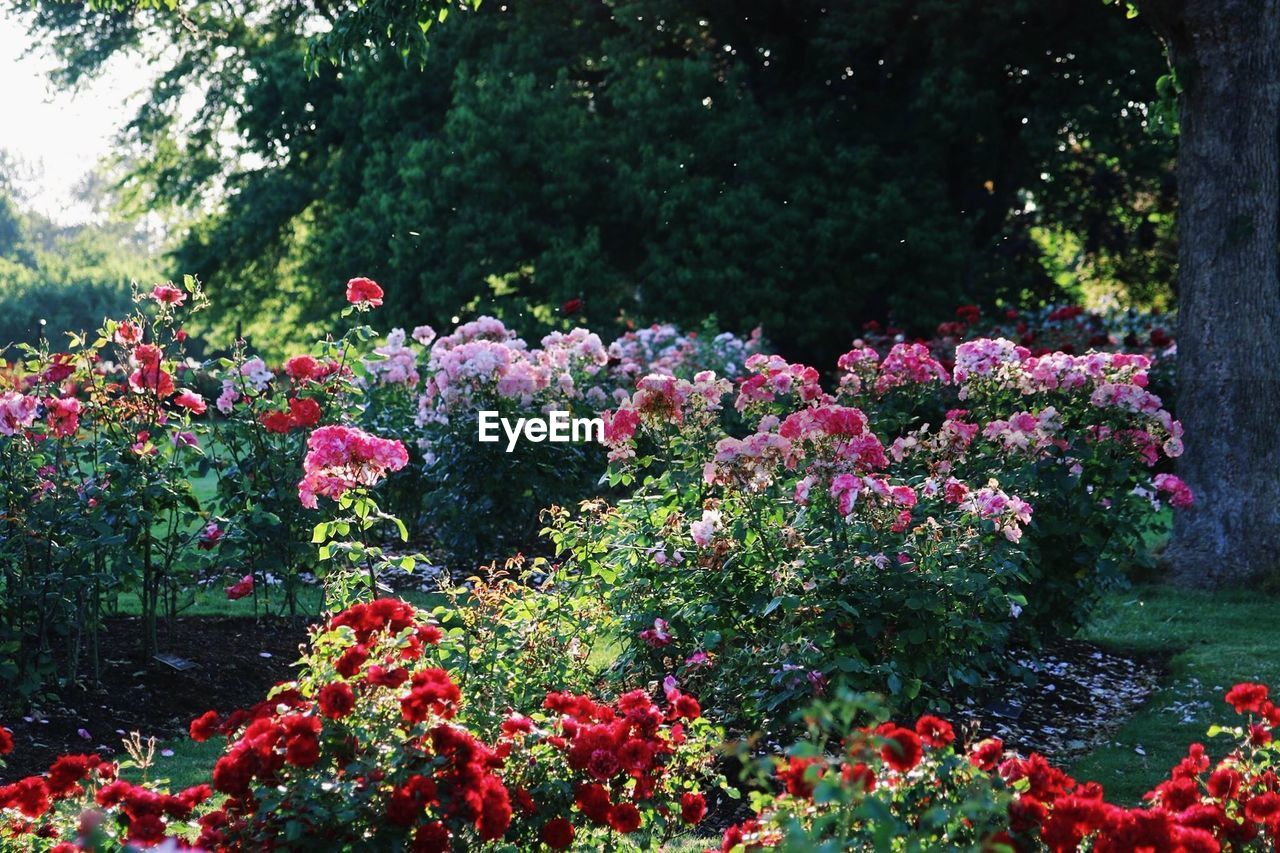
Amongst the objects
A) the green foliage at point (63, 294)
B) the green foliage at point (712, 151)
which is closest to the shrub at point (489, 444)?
the green foliage at point (712, 151)

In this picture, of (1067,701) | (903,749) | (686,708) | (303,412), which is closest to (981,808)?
(903,749)

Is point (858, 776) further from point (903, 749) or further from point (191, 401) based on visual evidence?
point (191, 401)

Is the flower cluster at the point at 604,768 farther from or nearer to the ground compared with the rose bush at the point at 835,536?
nearer to the ground

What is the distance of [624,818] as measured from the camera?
9.98 feet

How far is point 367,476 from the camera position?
4613 millimetres

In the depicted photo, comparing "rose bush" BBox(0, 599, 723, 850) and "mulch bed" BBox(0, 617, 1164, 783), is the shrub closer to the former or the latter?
"mulch bed" BBox(0, 617, 1164, 783)

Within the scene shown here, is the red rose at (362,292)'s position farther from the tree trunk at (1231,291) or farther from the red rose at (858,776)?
the tree trunk at (1231,291)

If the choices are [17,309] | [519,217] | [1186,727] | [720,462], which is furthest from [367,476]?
[17,309]

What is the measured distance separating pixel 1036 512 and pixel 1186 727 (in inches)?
41.1

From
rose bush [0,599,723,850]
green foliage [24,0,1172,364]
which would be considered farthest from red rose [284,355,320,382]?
green foliage [24,0,1172,364]

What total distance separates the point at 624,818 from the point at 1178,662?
14.7 ft

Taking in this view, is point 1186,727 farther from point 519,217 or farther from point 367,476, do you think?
point 519,217

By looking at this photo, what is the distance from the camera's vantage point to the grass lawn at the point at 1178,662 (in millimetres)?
5090

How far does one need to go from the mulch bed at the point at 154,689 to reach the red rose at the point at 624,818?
93.5 inches
